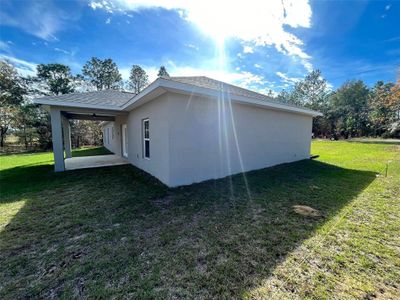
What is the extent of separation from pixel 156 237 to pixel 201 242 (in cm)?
73

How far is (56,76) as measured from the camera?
24625 millimetres

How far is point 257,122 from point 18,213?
736 cm

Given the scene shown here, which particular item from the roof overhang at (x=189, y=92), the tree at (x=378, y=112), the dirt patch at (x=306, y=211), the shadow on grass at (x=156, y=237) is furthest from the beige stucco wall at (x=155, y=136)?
the tree at (x=378, y=112)

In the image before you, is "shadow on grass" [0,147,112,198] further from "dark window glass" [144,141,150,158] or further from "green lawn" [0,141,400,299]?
"dark window glass" [144,141,150,158]

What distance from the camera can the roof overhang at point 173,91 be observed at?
15.2 feet

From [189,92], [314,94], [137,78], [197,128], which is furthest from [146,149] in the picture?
[314,94]

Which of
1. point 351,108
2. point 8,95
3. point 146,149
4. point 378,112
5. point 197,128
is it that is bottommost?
point 146,149

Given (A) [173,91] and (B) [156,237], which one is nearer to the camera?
(B) [156,237]

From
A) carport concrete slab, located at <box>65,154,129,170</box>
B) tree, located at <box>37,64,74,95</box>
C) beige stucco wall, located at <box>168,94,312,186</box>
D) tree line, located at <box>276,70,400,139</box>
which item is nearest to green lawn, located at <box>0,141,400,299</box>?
beige stucco wall, located at <box>168,94,312,186</box>

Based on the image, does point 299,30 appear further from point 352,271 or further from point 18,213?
point 18,213

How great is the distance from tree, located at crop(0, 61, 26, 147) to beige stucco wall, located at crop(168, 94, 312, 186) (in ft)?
77.7

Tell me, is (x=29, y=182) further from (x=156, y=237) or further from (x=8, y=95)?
(x=8, y=95)

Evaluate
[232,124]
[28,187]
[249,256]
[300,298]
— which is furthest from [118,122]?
[300,298]

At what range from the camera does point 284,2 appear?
18.2 ft
